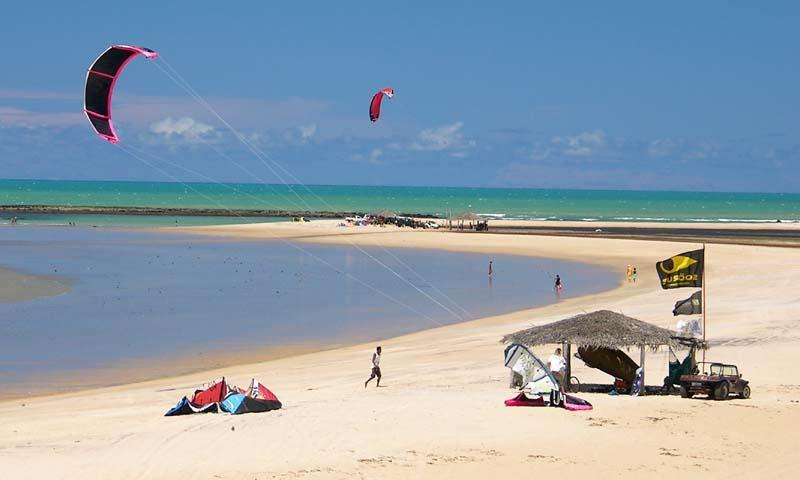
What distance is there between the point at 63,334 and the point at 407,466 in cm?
1379

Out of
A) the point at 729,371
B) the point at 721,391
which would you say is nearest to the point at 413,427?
the point at 721,391

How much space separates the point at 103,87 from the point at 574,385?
29.4 ft

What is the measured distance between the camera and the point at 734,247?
161ft

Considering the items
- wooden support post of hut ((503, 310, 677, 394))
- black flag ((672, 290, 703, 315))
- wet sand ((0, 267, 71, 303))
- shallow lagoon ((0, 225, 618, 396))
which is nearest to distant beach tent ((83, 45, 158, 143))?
shallow lagoon ((0, 225, 618, 396))

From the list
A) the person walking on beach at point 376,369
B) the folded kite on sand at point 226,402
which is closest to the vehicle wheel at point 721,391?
the person walking on beach at point 376,369

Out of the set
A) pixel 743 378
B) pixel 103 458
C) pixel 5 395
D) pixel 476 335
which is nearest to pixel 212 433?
pixel 103 458

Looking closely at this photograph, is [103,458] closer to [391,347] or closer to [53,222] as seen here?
[391,347]

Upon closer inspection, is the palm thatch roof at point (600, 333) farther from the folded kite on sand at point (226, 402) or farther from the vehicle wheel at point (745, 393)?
the folded kite on sand at point (226, 402)

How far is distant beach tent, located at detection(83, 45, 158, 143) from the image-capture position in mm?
17641

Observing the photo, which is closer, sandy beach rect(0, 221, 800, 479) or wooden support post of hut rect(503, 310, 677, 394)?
sandy beach rect(0, 221, 800, 479)

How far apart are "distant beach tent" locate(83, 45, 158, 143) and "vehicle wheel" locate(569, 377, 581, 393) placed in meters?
8.14

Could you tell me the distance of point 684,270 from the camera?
16766 mm

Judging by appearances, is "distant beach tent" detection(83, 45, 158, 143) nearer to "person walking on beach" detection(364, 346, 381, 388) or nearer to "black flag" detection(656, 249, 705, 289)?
"person walking on beach" detection(364, 346, 381, 388)

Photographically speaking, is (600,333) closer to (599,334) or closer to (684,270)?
(599,334)
